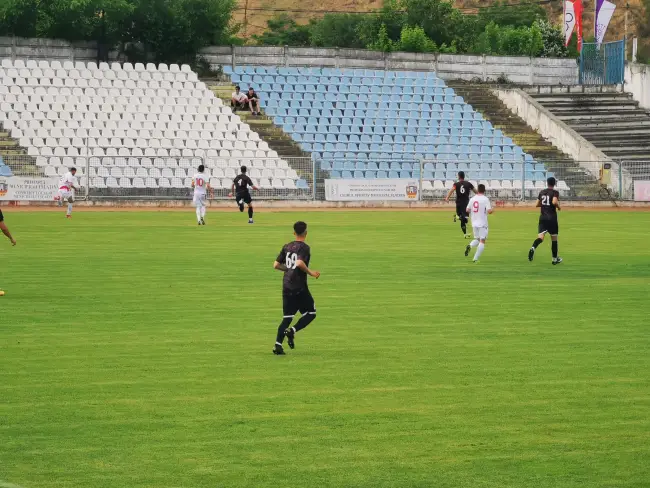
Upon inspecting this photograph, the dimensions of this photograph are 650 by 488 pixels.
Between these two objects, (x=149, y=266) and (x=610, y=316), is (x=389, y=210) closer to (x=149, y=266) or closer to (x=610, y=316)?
(x=149, y=266)

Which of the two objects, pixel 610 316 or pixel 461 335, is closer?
pixel 461 335

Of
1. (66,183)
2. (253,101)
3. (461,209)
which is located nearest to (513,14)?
(253,101)

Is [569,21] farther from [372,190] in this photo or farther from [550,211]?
[550,211]

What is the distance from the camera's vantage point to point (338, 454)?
28.8 feet

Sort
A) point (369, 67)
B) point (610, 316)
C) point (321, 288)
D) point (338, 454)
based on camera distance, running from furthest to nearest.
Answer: point (369, 67) < point (321, 288) < point (610, 316) < point (338, 454)

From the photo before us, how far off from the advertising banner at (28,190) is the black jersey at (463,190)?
1815 cm

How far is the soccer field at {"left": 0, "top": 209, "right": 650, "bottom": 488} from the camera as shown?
8500 millimetres

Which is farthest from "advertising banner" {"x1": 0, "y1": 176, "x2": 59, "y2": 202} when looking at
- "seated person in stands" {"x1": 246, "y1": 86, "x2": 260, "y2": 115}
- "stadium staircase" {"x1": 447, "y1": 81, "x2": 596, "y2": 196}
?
"stadium staircase" {"x1": 447, "y1": 81, "x2": 596, "y2": 196}

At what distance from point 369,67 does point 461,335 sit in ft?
158

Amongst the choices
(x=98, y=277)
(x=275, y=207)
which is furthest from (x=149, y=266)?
(x=275, y=207)

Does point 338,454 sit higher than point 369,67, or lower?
lower

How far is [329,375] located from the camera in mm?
11938

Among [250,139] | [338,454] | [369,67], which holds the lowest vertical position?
[338,454]

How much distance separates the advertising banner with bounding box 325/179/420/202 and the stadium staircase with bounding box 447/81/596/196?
254 inches
